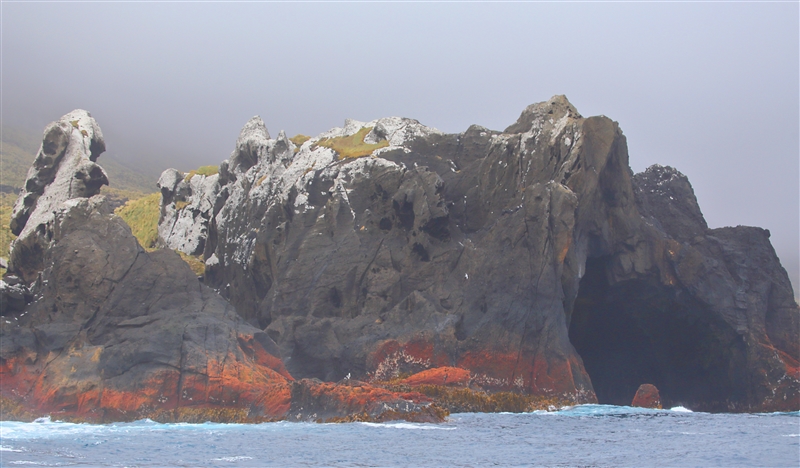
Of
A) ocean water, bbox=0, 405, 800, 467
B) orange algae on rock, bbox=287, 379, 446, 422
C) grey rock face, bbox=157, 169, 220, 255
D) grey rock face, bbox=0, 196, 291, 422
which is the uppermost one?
grey rock face, bbox=157, 169, 220, 255

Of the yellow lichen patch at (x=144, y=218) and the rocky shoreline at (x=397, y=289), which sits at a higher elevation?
the yellow lichen patch at (x=144, y=218)

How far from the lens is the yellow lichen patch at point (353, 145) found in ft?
210

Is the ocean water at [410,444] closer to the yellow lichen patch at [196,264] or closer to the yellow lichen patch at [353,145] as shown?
the yellow lichen patch at [353,145]

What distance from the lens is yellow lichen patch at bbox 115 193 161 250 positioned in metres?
89.5

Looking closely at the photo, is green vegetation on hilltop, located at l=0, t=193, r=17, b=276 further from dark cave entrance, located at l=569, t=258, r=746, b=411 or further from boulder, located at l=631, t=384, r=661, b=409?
boulder, located at l=631, t=384, r=661, b=409

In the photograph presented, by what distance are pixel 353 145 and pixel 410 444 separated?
39.0m

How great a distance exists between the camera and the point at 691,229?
214 ft

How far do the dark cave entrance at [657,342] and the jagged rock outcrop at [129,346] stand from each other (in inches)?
1063

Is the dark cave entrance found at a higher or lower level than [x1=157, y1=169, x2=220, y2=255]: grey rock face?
lower

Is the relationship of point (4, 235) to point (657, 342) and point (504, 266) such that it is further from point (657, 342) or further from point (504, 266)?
point (657, 342)

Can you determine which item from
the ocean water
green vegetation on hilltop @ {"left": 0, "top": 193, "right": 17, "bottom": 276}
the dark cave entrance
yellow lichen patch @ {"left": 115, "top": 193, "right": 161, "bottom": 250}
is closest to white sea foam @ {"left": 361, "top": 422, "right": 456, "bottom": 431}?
the ocean water

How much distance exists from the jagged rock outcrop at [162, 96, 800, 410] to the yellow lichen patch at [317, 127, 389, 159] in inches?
11.2

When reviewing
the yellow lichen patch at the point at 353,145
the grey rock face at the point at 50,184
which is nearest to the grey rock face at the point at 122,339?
the grey rock face at the point at 50,184

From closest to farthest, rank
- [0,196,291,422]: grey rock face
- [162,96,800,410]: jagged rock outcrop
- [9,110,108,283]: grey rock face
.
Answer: [0,196,291,422]: grey rock face < [162,96,800,410]: jagged rock outcrop < [9,110,108,283]: grey rock face
